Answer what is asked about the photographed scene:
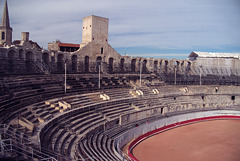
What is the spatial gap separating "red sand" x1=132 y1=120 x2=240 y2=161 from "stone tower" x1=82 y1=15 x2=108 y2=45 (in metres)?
17.8

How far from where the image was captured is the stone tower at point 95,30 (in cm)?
3281

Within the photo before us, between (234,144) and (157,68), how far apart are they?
2338 cm

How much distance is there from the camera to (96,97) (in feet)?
79.7

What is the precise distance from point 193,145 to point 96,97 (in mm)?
11168

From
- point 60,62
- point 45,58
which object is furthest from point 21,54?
point 60,62

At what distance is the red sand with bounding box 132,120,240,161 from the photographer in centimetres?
1742

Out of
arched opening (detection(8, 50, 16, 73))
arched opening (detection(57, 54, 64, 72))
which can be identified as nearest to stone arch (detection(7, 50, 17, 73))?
arched opening (detection(8, 50, 16, 73))

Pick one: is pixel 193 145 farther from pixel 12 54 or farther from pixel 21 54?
pixel 12 54

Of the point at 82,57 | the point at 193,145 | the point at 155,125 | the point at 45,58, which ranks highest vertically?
the point at 82,57

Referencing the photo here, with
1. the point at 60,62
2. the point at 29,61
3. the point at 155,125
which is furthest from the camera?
the point at 60,62

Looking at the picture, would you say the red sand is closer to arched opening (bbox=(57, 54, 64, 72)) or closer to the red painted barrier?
the red painted barrier

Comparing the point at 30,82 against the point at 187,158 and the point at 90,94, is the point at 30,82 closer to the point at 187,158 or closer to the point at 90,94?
the point at 90,94

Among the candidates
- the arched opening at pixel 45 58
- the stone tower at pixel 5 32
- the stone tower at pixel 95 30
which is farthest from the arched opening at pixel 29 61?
the stone tower at pixel 5 32

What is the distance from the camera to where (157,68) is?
138ft
